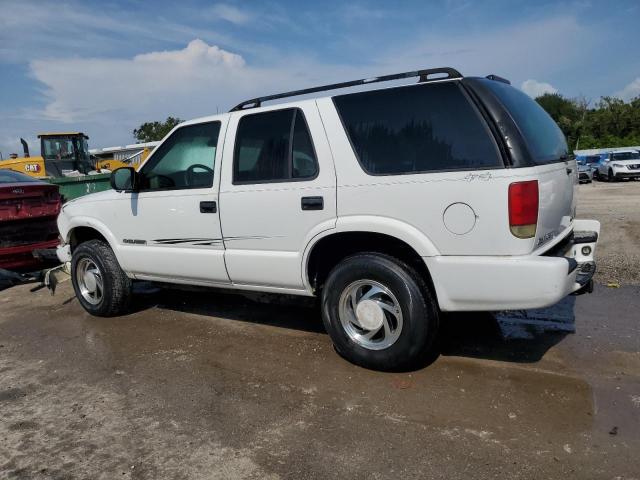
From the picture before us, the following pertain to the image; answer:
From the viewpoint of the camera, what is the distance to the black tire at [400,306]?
11.8ft

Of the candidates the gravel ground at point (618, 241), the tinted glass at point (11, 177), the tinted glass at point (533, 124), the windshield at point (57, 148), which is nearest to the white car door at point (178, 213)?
the tinted glass at point (533, 124)

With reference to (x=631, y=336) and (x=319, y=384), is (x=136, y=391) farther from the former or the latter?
(x=631, y=336)

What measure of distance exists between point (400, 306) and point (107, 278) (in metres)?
3.24

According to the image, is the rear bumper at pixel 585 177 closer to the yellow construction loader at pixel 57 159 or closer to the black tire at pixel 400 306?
the yellow construction loader at pixel 57 159

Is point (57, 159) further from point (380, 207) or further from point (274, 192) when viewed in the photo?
point (380, 207)

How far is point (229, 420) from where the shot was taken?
10.8ft

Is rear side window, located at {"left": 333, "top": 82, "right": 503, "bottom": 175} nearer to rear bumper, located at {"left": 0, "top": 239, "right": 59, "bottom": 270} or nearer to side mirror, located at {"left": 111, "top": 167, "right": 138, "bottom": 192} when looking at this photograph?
side mirror, located at {"left": 111, "top": 167, "right": 138, "bottom": 192}

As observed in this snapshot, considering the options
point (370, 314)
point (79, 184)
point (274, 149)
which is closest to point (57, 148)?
point (79, 184)

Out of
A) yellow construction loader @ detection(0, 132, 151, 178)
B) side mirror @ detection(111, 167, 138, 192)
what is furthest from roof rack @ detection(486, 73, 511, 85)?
yellow construction loader @ detection(0, 132, 151, 178)

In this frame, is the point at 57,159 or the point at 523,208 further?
the point at 57,159

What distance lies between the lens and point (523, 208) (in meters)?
3.15

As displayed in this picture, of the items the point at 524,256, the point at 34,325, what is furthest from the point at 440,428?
the point at 34,325

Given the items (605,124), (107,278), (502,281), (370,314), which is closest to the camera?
(502,281)

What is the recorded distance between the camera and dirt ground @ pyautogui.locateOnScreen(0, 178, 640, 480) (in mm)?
2807
